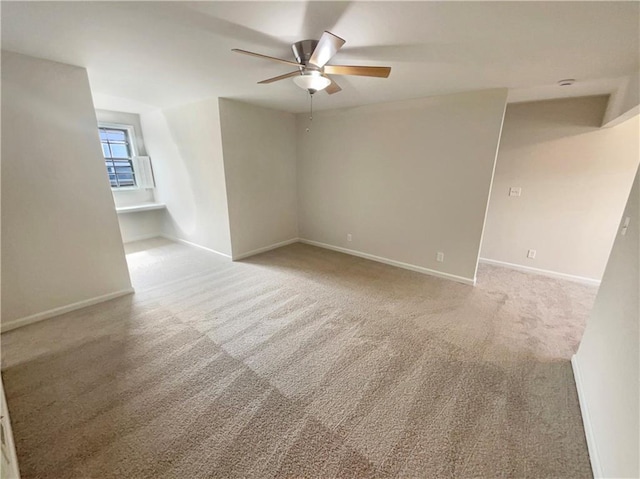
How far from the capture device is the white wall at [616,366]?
3.62 feet

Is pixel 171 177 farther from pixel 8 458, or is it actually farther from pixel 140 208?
pixel 8 458

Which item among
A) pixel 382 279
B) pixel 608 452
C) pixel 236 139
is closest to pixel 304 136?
pixel 236 139

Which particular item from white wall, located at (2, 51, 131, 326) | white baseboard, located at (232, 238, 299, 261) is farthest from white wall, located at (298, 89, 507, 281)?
white wall, located at (2, 51, 131, 326)

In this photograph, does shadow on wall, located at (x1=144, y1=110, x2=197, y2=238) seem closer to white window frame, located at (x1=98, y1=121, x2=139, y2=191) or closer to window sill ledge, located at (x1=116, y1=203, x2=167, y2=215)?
window sill ledge, located at (x1=116, y1=203, x2=167, y2=215)

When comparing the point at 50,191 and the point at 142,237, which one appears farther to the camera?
the point at 142,237

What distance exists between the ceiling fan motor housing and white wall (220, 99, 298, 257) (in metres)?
1.96

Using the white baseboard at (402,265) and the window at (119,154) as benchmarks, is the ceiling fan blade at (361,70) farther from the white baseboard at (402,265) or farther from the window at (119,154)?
the window at (119,154)

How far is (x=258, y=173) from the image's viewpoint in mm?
4113

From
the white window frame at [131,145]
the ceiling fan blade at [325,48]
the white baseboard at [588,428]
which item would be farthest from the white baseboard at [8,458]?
the white window frame at [131,145]

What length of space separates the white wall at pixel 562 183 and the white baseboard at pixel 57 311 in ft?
17.0

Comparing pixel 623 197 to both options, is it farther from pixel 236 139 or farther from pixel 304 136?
pixel 236 139

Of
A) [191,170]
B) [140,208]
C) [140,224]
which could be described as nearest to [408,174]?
[191,170]

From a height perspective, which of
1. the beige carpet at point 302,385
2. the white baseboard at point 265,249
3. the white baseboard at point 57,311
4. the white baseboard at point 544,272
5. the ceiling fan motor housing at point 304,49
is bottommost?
the beige carpet at point 302,385

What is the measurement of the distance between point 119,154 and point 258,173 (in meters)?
2.95
